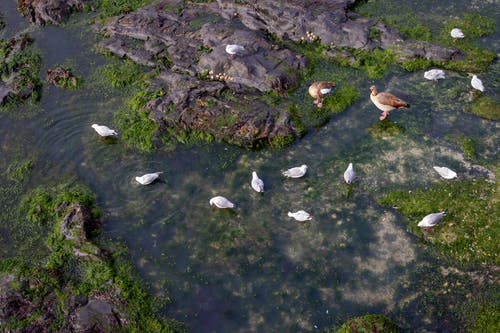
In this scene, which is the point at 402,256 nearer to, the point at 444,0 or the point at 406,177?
the point at 406,177

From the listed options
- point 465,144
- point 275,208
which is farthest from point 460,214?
point 275,208

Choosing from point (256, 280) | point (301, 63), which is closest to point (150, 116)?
point (301, 63)

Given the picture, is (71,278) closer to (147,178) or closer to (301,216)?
(147,178)

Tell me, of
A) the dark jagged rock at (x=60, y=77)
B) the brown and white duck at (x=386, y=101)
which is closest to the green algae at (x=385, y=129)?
the brown and white duck at (x=386, y=101)

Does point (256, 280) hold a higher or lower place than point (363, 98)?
lower

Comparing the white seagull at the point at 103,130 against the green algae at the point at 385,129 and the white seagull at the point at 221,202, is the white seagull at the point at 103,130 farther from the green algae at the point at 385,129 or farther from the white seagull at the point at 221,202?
the green algae at the point at 385,129

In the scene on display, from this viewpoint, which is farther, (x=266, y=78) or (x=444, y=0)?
(x=444, y=0)

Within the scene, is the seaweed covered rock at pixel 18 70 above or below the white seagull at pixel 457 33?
above
